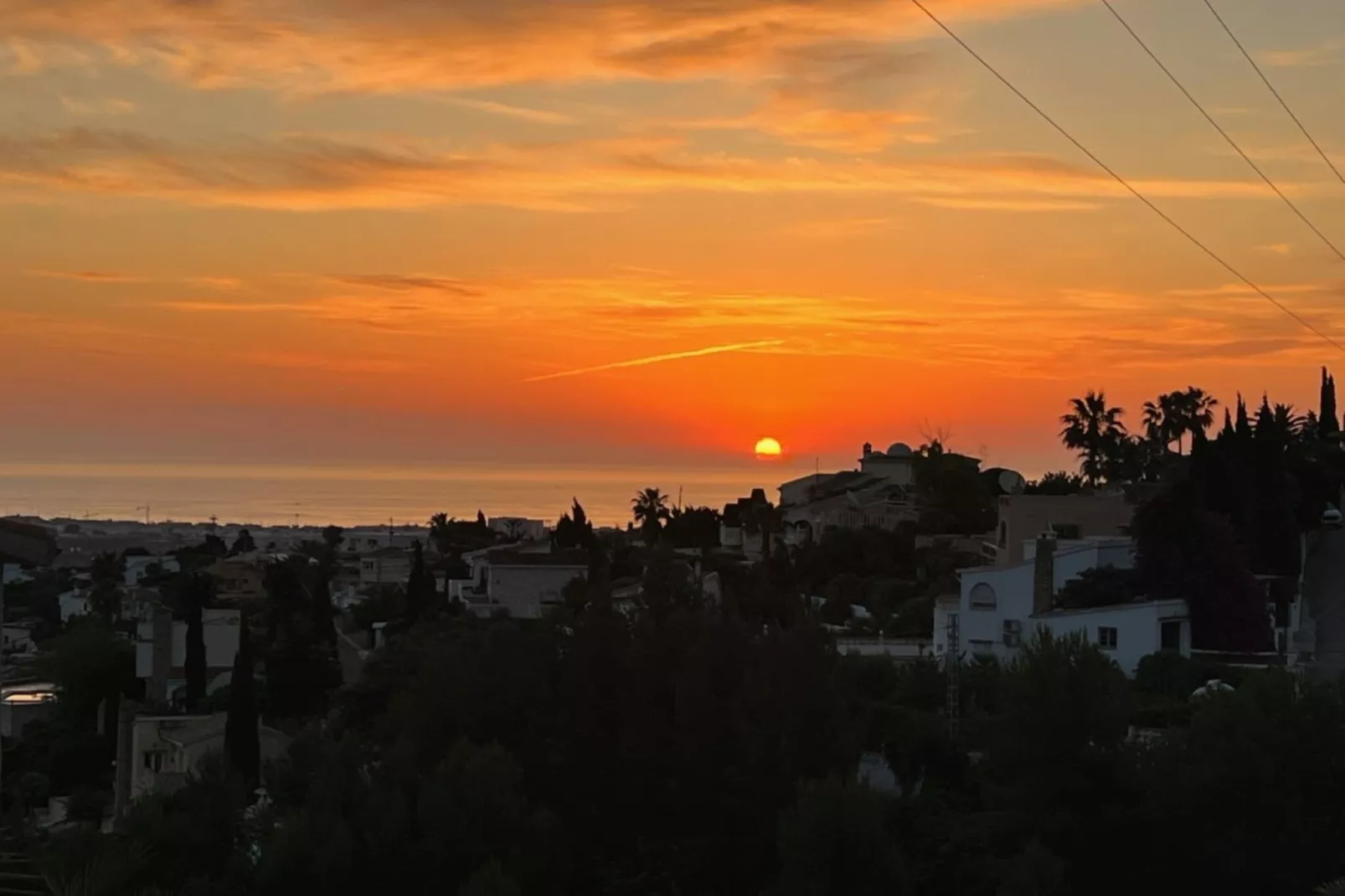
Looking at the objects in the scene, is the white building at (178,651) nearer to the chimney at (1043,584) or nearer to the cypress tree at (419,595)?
the cypress tree at (419,595)

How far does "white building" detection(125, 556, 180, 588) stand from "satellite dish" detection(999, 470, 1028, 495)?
5508 cm

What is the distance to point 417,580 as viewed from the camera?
52.8 m

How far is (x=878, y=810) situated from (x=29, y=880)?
12.4 meters

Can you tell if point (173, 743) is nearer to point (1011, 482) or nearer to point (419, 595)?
point (419, 595)

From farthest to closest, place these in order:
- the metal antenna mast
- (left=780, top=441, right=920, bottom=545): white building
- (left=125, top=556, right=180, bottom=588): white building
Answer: (left=125, top=556, right=180, bottom=588): white building < (left=780, top=441, right=920, bottom=545): white building < the metal antenna mast

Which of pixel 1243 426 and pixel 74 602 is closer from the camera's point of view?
pixel 1243 426


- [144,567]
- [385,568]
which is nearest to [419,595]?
[385,568]

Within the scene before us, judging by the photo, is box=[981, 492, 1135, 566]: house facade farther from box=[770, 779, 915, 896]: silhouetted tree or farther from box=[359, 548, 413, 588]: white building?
box=[359, 548, 413, 588]: white building

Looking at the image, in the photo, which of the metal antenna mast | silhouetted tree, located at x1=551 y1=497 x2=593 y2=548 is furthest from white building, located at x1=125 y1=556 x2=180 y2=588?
the metal antenna mast

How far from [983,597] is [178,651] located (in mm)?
28586

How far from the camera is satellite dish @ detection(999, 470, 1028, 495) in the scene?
198 feet

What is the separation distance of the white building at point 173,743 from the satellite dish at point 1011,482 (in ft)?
101

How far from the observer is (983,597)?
34.5 m

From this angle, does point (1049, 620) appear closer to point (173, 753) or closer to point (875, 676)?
point (875, 676)
